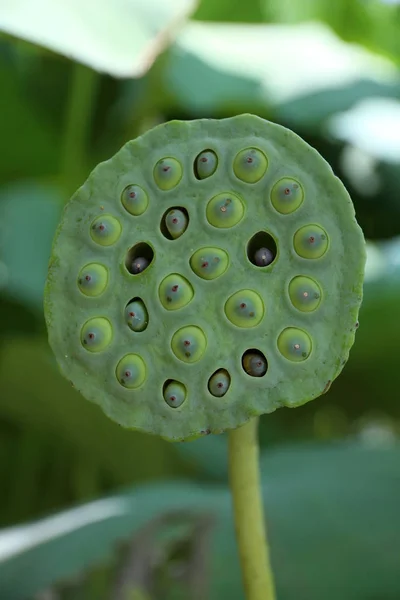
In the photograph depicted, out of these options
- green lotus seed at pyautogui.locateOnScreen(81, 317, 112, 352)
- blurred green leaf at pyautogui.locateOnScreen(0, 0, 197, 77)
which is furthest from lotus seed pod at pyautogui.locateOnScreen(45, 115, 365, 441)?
blurred green leaf at pyautogui.locateOnScreen(0, 0, 197, 77)

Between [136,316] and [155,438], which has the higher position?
[155,438]

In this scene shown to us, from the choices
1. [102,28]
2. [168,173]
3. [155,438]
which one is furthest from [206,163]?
[155,438]

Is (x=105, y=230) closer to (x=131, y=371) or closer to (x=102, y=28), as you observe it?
(x=131, y=371)

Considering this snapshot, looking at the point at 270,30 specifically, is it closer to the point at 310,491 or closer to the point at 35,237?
the point at 35,237

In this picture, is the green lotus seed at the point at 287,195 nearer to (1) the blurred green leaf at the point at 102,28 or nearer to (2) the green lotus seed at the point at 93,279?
(2) the green lotus seed at the point at 93,279

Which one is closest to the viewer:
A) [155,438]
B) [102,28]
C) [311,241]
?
[311,241]

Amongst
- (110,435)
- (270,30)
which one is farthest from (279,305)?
(270,30)

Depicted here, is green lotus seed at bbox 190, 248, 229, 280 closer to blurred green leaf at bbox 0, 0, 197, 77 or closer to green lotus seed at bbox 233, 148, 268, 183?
green lotus seed at bbox 233, 148, 268, 183
